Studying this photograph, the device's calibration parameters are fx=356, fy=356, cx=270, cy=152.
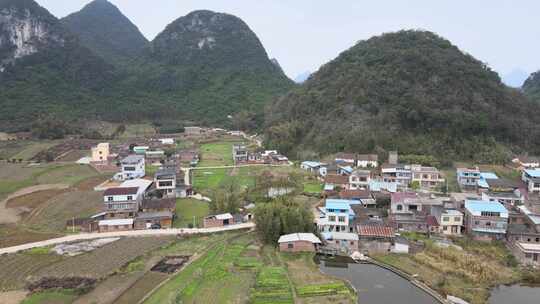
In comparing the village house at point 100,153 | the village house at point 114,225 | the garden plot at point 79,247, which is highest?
the village house at point 100,153

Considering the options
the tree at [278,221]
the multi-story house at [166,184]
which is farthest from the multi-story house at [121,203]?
the tree at [278,221]

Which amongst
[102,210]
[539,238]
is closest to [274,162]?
[102,210]

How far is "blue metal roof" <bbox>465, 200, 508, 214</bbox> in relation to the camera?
22.8 meters

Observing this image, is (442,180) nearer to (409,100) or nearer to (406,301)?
(409,100)

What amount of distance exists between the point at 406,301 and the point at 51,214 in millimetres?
25555

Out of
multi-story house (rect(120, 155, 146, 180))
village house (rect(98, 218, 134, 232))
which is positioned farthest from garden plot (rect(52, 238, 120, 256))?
multi-story house (rect(120, 155, 146, 180))

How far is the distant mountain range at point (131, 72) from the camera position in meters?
78.3

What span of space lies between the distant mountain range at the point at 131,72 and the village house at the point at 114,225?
5208 centimetres

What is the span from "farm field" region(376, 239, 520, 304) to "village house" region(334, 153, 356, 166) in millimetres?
19759

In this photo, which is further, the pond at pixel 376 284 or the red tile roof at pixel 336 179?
the red tile roof at pixel 336 179

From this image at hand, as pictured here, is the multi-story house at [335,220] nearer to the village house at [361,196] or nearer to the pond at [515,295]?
the village house at [361,196]

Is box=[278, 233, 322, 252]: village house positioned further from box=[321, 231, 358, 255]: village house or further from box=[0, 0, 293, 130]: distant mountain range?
box=[0, 0, 293, 130]: distant mountain range

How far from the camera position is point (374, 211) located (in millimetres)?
26203

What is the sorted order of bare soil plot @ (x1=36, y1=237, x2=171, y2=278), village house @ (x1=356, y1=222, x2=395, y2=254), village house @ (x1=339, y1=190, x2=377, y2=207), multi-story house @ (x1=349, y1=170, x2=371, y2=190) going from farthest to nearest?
1. multi-story house @ (x1=349, y1=170, x2=371, y2=190)
2. village house @ (x1=339, y1=190, x2=377, y2=207)
3. village house @ (x1=356, y1=222, x2=395, y2=254)
4. bare soil plot @ (x1=36, y1=237, x2=171, y2=278)
